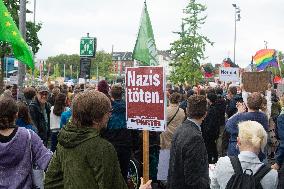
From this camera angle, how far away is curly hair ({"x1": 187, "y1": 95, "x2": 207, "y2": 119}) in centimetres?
534

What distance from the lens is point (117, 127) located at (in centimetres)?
752

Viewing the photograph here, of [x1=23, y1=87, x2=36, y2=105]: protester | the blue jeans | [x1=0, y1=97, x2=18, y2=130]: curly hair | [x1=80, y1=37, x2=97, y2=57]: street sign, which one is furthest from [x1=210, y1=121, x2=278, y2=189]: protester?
[x1=80, y1=37, x2=97, y2=57]: street sign

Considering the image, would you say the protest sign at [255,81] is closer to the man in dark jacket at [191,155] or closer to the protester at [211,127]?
the protester at [211,127]

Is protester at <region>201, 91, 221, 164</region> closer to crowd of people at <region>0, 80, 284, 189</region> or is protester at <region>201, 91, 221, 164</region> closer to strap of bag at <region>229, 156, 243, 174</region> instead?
crowd of people at <region>0, 80, 284, 189</region>

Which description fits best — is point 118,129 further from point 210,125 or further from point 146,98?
point 210,125

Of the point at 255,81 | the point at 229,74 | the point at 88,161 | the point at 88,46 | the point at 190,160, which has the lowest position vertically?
the point at 190,160

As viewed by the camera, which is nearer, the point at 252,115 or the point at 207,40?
the point at 252,115

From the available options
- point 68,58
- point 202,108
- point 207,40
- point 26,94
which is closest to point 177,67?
point 207,40

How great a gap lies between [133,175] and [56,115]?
200cm

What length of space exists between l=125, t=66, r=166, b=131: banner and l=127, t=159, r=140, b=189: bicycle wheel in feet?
11.8

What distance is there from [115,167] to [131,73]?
2.20 meters

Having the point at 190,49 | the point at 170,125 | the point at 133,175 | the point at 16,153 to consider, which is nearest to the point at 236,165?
the point at 16,153

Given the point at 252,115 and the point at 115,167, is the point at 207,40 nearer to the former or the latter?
the point at 252,115

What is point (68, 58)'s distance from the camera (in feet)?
473
